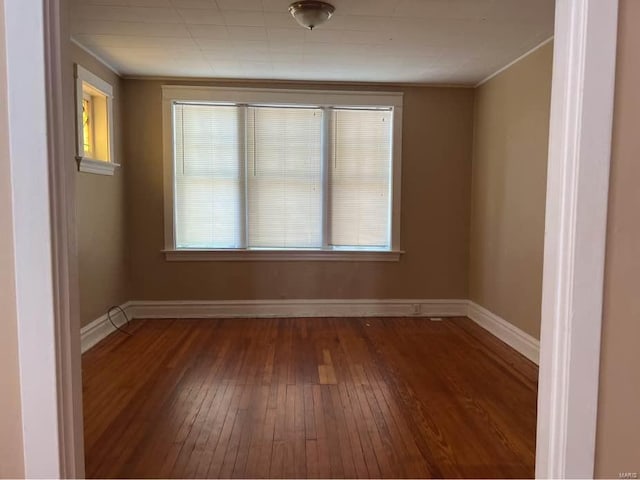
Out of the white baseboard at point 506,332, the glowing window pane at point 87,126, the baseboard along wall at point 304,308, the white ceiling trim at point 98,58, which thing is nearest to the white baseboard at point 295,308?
the baseboard along wall at point 304,308

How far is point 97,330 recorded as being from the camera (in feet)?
11.6

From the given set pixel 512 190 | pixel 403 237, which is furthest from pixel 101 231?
pixel 512 190

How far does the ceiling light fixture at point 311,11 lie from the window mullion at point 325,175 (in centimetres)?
170

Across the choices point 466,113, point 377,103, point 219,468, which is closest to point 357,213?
point 377,103

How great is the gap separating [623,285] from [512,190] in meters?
2.69

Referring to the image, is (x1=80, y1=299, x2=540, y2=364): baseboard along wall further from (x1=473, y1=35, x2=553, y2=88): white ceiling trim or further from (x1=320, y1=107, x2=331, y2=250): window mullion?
(x1=473, y1=35, x2=553, y2=88): white ceiling trim

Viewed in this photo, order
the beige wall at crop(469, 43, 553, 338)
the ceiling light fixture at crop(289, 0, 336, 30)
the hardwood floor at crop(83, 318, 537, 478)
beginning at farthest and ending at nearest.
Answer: the beige wall at crop(469, 43, 553, 338) < the ceiling light fixture at crop(289, 0, 336, 30) < the hardwood floor at crop(83, 318, 537, 478)

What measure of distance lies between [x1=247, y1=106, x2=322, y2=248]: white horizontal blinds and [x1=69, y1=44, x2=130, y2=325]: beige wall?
127 cm

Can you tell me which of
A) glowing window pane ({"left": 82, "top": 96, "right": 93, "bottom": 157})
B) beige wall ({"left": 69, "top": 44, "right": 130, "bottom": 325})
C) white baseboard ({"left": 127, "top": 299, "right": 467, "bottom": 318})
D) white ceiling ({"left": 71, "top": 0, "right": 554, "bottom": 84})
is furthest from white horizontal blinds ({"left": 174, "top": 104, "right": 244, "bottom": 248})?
glowing window pane ({"left": 82, "top": 96, "right": 93, "bottom": 157})

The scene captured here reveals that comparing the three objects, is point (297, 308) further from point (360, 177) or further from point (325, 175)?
point (360, 177)

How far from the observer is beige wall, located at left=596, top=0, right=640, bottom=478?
102 cm

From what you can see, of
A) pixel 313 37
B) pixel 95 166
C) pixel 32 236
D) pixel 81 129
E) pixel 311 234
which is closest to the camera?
pixel 32 236

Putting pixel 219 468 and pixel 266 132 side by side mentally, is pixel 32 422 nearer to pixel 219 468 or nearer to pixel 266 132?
pixel 219 468

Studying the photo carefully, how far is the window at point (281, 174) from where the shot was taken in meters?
4.18
